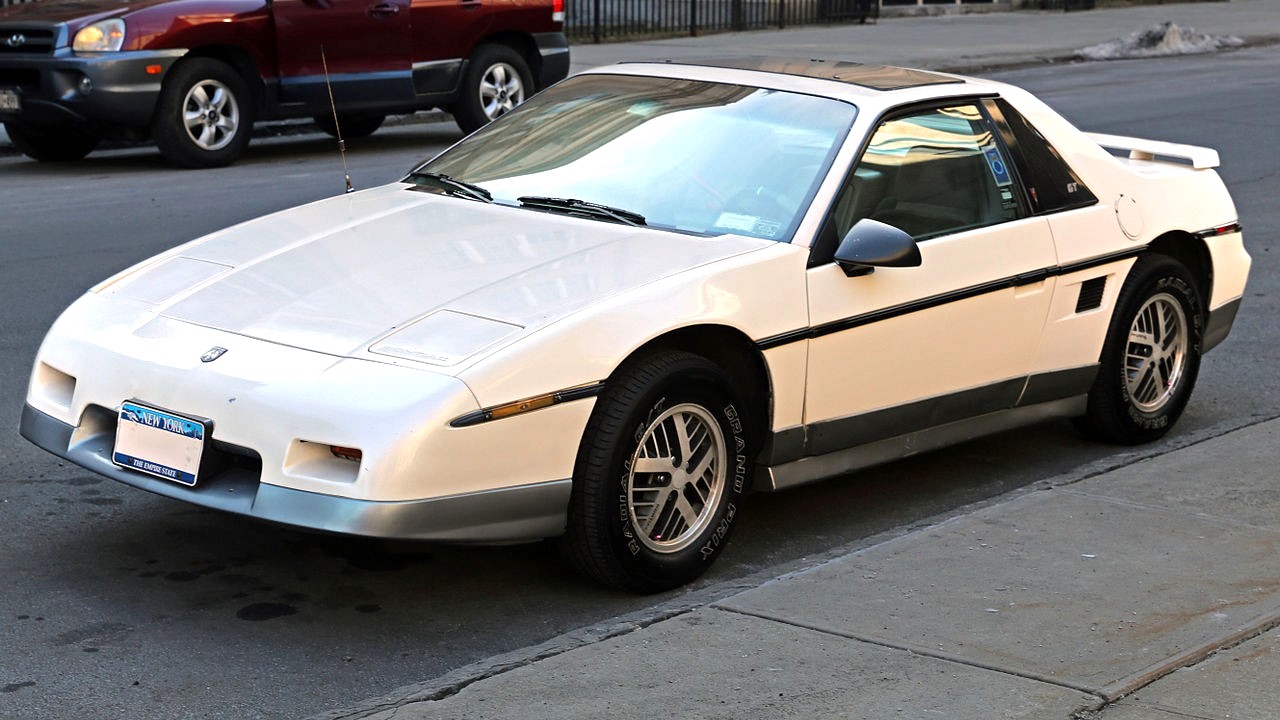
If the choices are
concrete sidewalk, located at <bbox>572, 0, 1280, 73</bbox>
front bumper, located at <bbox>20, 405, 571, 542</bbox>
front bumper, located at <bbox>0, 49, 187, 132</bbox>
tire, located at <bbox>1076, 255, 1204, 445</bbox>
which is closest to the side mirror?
front bumper, located at <bbox>20, 405, 571, 542</bbox>

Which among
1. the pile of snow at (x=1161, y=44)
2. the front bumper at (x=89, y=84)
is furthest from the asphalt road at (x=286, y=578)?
the pile of snow at (x=1161, y=44)

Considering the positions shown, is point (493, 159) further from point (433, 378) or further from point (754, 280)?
point (433, 378)

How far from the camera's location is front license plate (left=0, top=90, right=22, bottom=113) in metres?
12.3

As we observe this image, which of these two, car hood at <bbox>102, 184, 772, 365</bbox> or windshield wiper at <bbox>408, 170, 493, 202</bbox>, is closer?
car hood at <bbox>102, 184, 772, 365</bbox>

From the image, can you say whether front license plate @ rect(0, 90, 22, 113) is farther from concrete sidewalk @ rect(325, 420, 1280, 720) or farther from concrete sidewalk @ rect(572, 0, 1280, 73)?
concrete sidewalk @ rect(325, 420, 1280, 720)

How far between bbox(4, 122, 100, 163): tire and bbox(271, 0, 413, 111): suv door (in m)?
1.64

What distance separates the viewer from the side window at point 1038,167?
587cm

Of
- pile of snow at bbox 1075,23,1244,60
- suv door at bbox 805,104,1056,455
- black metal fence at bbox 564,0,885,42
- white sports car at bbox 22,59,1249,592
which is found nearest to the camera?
white sports car at bbox 22,59,1249,592

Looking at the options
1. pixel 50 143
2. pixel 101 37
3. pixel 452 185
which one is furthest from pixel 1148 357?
pixel 50 143

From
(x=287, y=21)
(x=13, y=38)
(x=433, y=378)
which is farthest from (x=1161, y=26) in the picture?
(x=433, y=378)

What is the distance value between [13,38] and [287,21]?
78.3 inches

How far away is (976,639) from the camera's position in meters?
4.20

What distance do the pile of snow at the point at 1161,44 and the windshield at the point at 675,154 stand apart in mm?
19711

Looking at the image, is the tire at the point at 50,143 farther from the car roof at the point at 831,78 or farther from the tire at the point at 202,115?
the car roof at the point at 831,78
